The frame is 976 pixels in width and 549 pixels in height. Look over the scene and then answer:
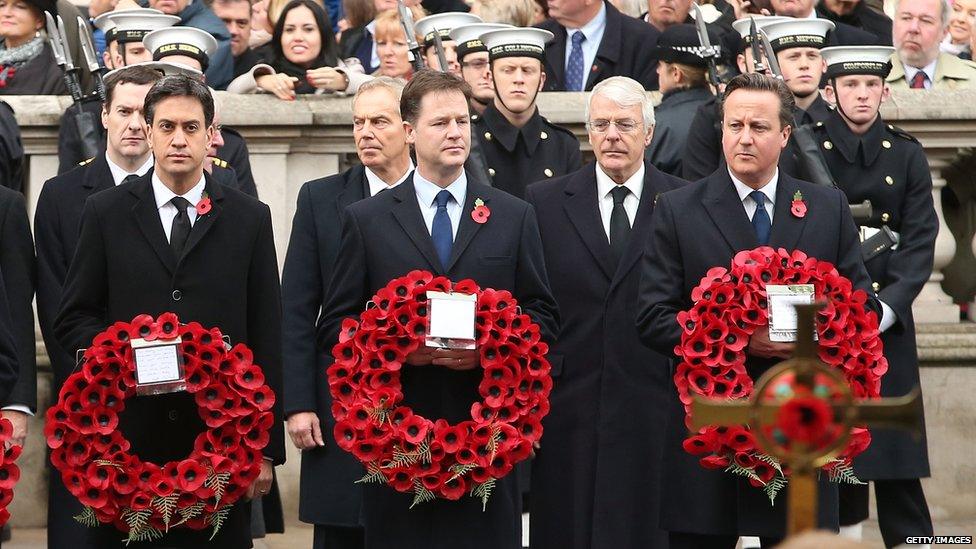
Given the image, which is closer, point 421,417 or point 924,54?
point 421,417

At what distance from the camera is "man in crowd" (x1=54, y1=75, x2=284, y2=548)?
679cm

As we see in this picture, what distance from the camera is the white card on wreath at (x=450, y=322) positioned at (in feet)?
21.1

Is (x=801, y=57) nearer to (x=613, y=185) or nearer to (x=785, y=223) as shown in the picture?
(x=613, y=185)

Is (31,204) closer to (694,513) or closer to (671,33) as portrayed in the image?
(671,33)

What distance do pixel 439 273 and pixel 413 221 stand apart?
0.23m

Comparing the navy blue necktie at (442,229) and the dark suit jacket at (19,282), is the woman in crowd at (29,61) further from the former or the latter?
the navy blue necktie at (442,229)

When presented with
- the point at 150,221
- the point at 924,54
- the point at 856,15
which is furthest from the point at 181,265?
the point at 856,15

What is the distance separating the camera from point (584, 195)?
8008 mm

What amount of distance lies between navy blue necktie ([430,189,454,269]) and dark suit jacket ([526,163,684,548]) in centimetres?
100

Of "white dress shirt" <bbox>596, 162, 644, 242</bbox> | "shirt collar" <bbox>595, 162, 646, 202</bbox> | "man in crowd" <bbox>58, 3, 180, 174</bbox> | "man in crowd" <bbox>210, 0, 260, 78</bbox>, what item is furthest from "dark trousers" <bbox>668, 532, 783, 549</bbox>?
"man in crowd" <bbox>210, 0, 260, 78</bbox>

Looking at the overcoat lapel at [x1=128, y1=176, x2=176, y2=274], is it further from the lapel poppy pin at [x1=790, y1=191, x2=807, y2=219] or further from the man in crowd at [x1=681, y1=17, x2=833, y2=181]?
the man in crowd at [x1=681, y1=17, x2=833, y2=181]

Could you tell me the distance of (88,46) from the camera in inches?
378

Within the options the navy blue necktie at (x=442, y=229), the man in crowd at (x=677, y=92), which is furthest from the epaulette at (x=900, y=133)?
the navy blue necktie at (x=442, y=229)

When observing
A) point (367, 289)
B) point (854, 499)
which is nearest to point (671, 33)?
point (854, 499)
